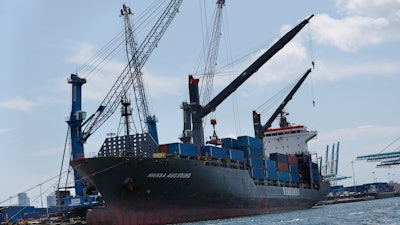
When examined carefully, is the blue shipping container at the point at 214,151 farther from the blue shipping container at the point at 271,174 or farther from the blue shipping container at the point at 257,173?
the blue shipping container at the point at 271,174

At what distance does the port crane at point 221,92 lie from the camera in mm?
66188

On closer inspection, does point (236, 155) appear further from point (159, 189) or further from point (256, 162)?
point (159, 189)

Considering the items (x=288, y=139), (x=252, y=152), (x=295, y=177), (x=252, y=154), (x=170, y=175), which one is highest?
(x=288, y=139)

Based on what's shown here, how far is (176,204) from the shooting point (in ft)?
173

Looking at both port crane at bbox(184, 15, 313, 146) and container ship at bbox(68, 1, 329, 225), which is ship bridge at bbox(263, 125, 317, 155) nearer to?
container ship at bbox(68, 1, 329, 225)

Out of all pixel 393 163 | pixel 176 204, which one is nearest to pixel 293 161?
pixel 176 204

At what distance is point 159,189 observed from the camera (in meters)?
51.8

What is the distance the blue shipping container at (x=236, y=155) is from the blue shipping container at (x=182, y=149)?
22.1 ft

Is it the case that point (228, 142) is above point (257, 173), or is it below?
above

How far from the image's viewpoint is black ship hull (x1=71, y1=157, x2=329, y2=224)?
5022 centimetres

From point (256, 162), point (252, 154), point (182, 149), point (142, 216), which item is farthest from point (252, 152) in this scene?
point (142, 216)

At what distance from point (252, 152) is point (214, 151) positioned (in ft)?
34.1

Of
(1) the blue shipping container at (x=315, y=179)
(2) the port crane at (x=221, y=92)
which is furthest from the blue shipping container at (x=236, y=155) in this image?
(1) the blue shipping container at (x=315, y=179)

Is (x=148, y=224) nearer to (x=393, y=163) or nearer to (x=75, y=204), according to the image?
(x=75, y=204)
